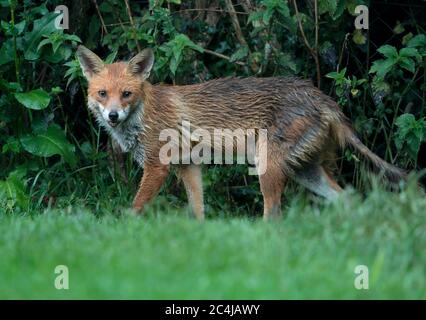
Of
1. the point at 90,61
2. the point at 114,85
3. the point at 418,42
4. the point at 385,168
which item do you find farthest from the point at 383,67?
the point at 90,61

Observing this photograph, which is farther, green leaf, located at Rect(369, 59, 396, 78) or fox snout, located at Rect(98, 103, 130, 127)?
green leaf, located at Rect(369, 59, 396, 78)

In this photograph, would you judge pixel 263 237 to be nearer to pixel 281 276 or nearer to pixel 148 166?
pixel 281 276

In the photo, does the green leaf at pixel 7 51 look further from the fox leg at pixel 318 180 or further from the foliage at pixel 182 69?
the fox leg at pixel 318 180

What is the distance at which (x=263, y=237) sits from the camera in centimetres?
597

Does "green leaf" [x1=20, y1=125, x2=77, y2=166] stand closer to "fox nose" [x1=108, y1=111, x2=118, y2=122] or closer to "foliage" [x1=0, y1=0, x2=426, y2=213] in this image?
"foliage" [x1=0, y1=0, x2=426, y2=213]

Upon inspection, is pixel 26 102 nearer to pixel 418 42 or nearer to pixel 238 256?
pixel 418 42

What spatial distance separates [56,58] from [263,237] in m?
4.94

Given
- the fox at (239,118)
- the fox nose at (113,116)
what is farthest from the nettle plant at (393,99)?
the fox nose at (113,116)

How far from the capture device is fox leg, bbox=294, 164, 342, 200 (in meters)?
8.91

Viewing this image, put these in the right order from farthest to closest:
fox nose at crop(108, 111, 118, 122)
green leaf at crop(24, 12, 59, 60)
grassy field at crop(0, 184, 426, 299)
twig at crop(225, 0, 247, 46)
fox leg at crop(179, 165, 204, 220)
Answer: twig at crop(225, 0, 247, 46) → green leaf at crop(24, 12, 59, 60) → fox leg at crop(179, 165, 204, 220) → fox nose at crop(108, 111, 118, 122) → grassy field at crop(0, 184, 426, 299)

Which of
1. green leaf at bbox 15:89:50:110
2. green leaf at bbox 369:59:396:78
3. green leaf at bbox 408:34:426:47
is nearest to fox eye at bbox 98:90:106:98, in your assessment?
green leaf at bbox 15:89:50:110

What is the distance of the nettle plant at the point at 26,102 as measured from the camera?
9.77 meters

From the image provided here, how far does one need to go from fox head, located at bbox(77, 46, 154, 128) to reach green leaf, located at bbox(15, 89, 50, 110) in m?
0.88

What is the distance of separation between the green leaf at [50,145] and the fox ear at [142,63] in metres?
1.46
